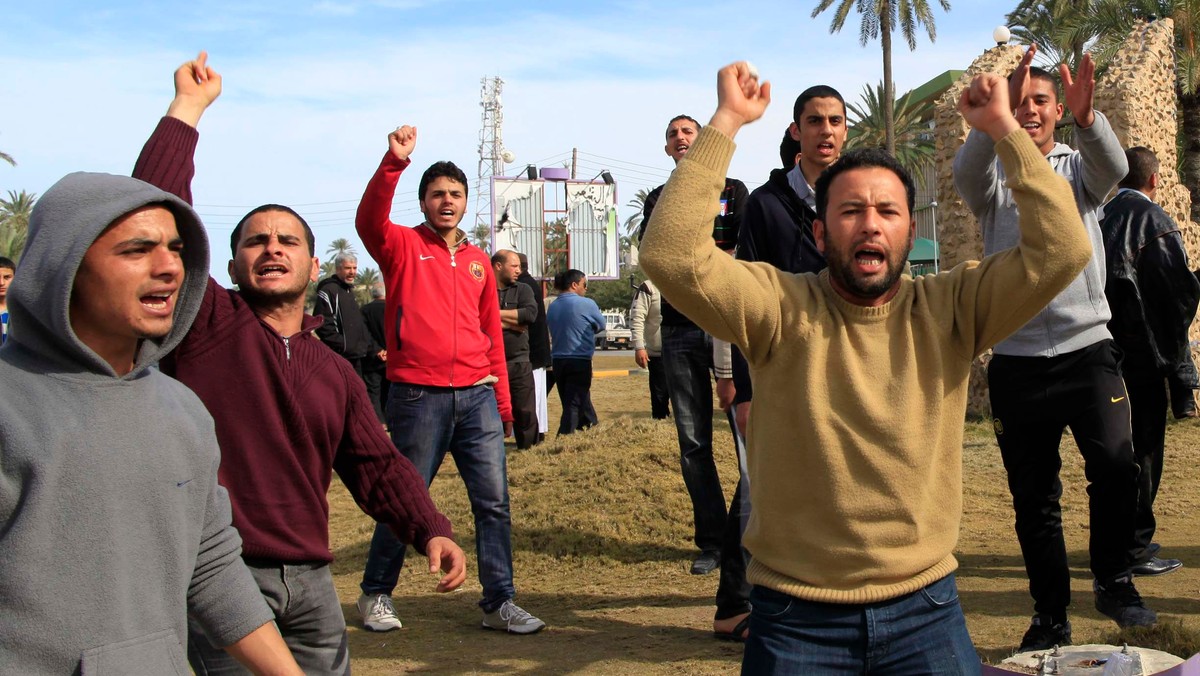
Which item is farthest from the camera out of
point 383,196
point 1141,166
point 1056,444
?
point 1141,166

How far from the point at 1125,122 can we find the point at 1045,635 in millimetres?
8608

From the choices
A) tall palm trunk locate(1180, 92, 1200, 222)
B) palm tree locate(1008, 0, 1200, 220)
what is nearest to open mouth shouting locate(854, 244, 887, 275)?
palm tree locate(1008, 0, 1200, 220)

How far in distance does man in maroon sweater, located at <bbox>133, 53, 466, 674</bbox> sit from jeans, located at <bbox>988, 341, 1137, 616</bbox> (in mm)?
2506

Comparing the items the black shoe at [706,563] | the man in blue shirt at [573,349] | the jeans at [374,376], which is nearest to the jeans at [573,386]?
the man in blue shirt at [573,349]

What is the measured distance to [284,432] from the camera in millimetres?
3396

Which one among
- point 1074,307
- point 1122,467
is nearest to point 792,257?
point 1074,307

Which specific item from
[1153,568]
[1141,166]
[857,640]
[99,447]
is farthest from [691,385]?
[99,447]

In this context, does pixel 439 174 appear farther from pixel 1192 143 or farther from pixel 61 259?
pixel 1192 143

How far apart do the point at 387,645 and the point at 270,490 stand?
2553mm

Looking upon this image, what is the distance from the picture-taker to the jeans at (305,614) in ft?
10.9

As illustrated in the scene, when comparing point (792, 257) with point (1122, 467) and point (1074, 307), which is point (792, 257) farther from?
point (1122, 467)

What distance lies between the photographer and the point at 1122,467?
472cm

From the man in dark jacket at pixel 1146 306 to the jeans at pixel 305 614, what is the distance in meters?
4.45

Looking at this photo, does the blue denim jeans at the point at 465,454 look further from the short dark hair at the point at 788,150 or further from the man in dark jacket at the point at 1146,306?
the man in dark jacket at the point at 1146,306
